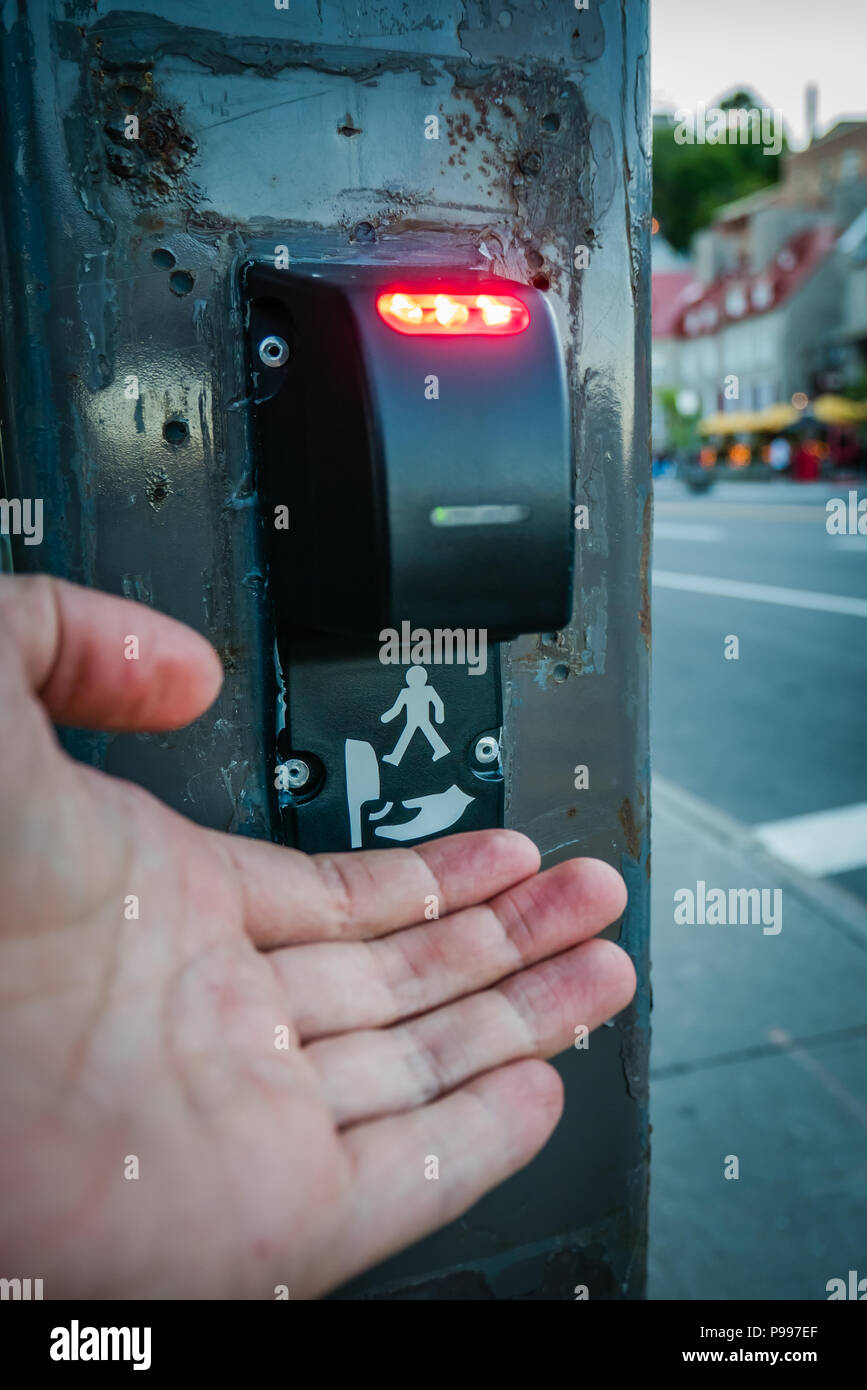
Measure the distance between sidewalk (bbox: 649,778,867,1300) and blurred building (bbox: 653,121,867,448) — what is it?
31953 millimetres

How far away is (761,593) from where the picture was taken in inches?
384

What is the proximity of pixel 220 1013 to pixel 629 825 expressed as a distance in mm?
485

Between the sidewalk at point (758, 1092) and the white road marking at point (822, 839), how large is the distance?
0.17 metres

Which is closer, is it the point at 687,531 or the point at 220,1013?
the point at 220,1013

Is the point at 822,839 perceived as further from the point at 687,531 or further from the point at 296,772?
the point at 687,531

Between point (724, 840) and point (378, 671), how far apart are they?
341 centimetres

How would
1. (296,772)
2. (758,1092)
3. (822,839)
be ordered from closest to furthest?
(296,772)
(758,1092)
(822,839)

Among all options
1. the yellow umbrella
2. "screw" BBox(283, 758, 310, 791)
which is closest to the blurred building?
the yellow umbrella

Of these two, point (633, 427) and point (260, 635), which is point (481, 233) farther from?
point (260, 635)

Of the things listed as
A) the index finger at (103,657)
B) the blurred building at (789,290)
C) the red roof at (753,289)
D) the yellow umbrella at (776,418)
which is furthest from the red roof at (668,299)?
the index finger at (103,657)

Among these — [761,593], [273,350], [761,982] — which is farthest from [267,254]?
[761,593]

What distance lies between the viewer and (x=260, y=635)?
1031 millimetres

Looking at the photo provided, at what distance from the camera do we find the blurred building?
3475 cm
